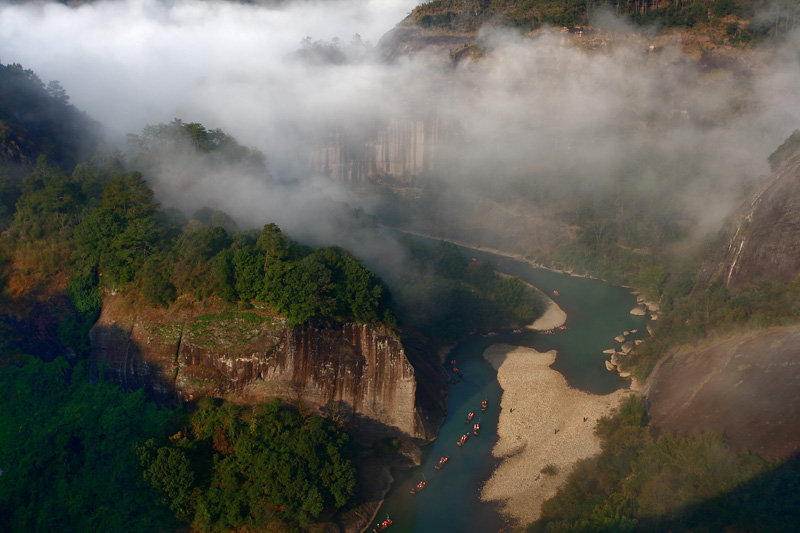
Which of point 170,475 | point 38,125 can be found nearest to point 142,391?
point 170,475

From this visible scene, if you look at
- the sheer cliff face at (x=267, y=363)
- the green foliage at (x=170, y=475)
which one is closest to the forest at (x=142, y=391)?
the green foliage at (x=170, y=475)

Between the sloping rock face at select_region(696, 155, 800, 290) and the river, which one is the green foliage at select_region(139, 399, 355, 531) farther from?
the sloping rock face at select_region(696, 155, 800, 290)

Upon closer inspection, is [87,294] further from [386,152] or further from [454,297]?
[386,152]

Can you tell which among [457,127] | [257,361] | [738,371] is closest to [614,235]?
[457,127]

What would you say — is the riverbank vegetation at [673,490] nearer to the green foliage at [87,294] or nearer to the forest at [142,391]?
the forest at [142,391]

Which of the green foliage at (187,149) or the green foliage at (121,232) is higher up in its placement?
the green foliage at (187,149)

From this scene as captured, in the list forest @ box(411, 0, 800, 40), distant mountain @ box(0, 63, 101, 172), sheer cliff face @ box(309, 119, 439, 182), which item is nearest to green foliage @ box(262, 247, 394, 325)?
distant mountain @ box(0, 63, 101, 172)
